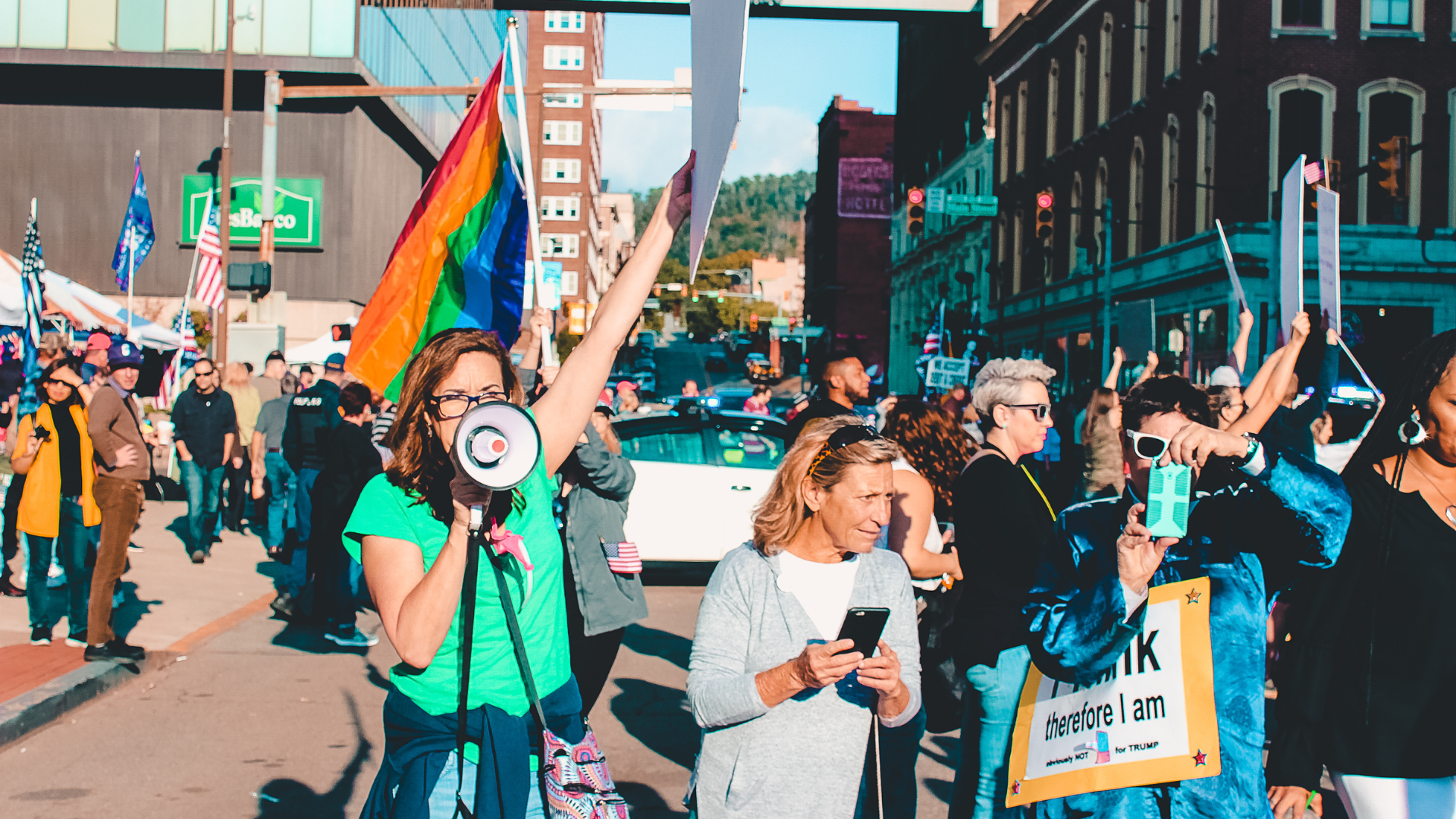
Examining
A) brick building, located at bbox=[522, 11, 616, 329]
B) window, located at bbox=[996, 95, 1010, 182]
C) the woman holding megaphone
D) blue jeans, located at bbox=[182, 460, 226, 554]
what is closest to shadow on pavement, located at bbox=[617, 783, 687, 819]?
the woman holding megaphone

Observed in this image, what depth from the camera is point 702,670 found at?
319 cm

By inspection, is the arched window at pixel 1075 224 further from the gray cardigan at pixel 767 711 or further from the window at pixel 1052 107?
the gray cardigan at pixel 767 711

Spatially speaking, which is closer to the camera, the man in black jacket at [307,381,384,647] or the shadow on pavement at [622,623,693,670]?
the shadow on pavement at [622,623,693,670]

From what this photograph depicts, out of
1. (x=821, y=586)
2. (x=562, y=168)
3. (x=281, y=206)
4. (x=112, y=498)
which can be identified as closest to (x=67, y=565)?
(x=112, y=498)

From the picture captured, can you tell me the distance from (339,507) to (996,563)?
589 centimetres

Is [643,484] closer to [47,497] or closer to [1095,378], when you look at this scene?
[47,497]

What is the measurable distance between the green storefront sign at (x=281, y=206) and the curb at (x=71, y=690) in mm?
31482

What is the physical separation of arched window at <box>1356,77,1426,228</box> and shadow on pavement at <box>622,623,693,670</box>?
85.4 ft

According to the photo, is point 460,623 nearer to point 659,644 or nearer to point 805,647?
point 805,647

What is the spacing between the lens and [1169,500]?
2459 millimetres

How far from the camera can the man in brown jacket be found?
25.3 feet

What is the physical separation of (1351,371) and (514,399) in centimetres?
2815

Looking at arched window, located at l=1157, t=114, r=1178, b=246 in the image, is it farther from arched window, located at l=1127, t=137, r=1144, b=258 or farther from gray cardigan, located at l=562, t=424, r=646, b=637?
gray cardigan, located at l=562, t=424, r=646, b=637

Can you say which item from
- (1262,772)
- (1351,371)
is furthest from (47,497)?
(1351,371)
